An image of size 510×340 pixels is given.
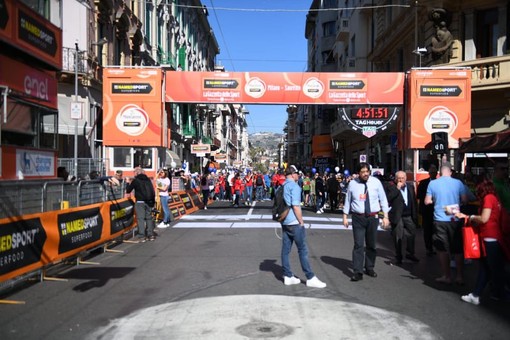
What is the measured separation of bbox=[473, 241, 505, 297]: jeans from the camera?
659 centimetres

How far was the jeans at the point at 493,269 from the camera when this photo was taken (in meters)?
6.59

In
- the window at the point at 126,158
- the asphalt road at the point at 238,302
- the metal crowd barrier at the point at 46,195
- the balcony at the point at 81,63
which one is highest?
the balcony at the point at 81,63

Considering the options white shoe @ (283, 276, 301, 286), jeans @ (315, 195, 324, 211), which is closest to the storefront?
white shoe @ (283, 276, 301, 286)

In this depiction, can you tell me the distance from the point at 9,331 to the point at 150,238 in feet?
23.7

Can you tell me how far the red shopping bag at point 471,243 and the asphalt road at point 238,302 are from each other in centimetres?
65

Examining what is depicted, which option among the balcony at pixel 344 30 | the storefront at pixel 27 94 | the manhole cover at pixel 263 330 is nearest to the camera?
the manhole cover at pixel 263 330

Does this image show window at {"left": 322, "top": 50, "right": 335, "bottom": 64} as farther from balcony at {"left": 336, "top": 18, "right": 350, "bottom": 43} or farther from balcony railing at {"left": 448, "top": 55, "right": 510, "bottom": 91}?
balcony railing at {"left": 448, "top": 55, "right": 510, "bottom": 91}

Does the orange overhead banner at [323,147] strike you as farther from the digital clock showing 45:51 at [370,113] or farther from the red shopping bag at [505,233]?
the red shopping bag at [505,233]

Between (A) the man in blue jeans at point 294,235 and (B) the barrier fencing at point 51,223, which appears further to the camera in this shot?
(A) the man in blue jeans at point 294,235

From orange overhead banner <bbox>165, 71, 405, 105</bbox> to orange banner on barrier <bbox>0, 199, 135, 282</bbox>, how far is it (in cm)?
802

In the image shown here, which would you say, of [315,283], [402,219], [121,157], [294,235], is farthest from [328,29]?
[315,283]

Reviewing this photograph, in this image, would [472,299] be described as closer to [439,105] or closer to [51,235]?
[51,235]

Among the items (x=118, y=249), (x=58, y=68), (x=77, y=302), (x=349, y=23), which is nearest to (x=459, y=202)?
(x=77, y=302)

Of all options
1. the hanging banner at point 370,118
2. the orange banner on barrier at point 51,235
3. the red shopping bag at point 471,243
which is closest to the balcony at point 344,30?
the hanging banner at point 370,118
